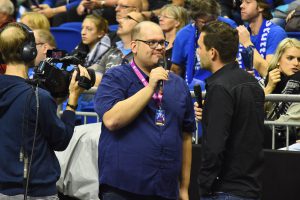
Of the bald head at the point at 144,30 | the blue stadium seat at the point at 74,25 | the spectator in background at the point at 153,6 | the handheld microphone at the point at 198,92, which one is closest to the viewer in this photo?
the bald head at the point at 144,30

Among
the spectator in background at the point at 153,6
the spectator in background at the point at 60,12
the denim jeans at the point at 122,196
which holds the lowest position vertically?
the denim jeans at the point at 122,196

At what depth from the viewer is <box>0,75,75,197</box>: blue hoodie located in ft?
17.4

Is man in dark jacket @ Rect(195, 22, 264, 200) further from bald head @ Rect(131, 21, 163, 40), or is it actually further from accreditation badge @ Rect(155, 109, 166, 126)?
bald head @ Rect(131, 21, 163, 40)

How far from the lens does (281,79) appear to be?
7.37 metres

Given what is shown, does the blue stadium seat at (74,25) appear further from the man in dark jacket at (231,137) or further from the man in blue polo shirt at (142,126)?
the man in dark jacket at (231,137)

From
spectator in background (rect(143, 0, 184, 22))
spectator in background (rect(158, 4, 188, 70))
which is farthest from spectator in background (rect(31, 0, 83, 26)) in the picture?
spectator in background (rect(158, 4, 188, 70))

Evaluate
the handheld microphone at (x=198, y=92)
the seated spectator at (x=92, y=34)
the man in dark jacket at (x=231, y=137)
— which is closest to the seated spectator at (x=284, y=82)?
the handheld microphone at (x=198, y=92)

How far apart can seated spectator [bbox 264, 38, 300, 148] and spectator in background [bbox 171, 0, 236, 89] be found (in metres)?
0.84

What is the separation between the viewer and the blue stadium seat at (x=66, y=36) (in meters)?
10.9

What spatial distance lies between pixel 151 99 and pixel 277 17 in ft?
15.9

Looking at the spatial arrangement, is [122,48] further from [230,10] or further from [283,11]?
[283,11]

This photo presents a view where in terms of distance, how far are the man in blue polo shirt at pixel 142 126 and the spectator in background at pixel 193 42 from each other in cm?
257

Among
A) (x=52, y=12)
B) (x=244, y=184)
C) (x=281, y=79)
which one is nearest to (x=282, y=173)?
(x=281, y=79)

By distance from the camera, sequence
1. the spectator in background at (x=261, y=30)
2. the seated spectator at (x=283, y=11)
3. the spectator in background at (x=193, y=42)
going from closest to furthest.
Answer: the spectator in background at (x=193, y=42)
the spectator in background at (x=261, y=30)
the seated spectator at (x=283, y=11)
